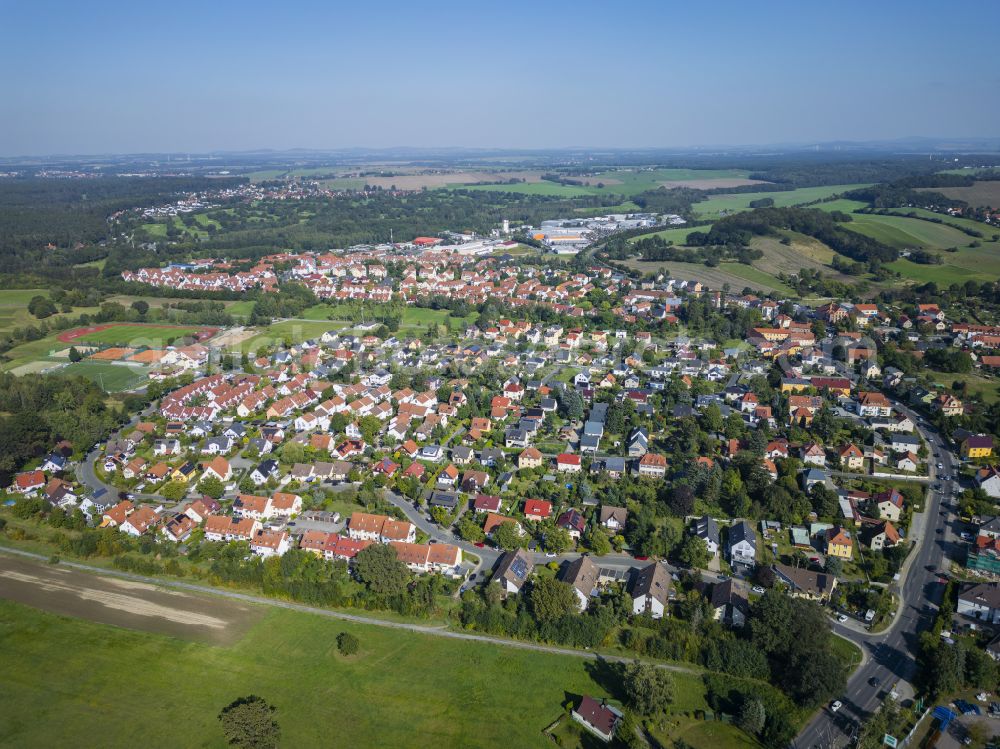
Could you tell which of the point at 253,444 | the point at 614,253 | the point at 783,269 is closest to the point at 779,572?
the point at 253,444

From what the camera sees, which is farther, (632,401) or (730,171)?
(730,171)

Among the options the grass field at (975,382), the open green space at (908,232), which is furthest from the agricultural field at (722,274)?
the grass field at (975,382)

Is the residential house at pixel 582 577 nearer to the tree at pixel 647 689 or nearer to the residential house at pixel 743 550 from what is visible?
the tree at pixel 647 689

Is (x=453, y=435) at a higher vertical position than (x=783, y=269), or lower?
lower

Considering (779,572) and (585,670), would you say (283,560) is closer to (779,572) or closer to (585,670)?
(585,670)

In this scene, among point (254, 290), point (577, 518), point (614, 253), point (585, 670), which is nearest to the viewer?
point (585, 670)

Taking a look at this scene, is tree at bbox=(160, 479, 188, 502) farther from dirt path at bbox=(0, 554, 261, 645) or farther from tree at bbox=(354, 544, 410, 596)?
tree at bbox=(354, 544, 410, 596)

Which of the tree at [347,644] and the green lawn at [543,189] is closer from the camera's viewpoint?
the tree at [347,644]

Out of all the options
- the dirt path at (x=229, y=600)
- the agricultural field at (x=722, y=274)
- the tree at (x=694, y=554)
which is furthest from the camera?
the agricultural field at (x=722, y=274)
